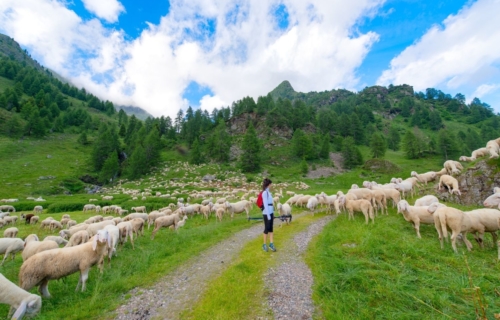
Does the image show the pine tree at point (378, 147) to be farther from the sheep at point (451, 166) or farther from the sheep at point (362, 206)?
the sheep at point (362, 206)

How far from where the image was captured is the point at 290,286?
6855mm

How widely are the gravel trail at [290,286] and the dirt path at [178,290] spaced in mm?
704

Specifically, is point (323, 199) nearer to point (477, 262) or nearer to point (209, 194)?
point (477, 262)

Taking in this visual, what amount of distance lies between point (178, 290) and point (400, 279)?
22.0 feet

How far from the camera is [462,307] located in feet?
15.7

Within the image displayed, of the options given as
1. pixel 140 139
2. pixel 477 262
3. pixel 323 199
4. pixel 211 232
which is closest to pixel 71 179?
pixel 140 139

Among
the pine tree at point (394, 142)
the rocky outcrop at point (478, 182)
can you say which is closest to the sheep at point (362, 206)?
the rocky outcrop at point (478, 182)

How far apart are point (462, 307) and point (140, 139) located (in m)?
90.1

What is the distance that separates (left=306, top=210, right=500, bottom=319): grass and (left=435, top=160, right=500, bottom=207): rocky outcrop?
7.71 meters

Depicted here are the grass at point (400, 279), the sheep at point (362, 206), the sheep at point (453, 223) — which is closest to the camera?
the grass at point (400, 279)

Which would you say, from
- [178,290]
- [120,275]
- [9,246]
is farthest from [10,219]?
[178,290]

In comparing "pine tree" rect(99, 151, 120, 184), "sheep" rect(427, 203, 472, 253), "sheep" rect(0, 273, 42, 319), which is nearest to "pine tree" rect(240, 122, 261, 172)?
"pine tree" rect(99, 151, 120, 184)

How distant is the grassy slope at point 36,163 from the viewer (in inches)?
1949

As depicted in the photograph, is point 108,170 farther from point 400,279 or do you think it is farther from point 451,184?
point 451,184
